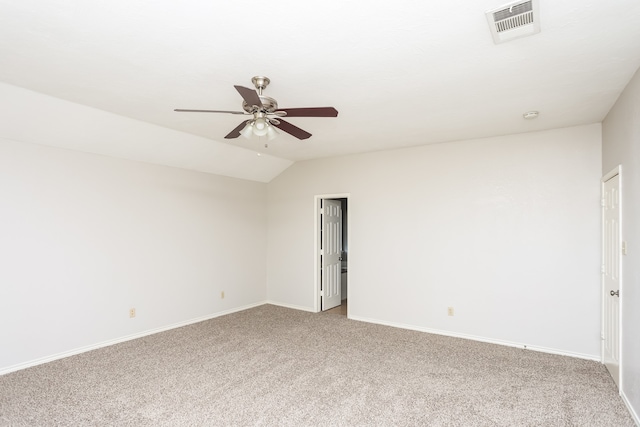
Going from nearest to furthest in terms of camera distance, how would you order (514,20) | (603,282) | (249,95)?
(514,20) < (249,95) < (603,282)

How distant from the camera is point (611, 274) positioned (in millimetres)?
3490

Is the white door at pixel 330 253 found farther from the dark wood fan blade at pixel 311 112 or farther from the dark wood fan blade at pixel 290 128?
the dark wood fan blade at pixel 311 112

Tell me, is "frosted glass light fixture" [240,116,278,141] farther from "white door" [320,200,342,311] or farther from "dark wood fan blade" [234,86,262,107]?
"white door" [320,200,342,311]

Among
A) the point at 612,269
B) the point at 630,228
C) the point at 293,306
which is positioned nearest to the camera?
the point at 630,228

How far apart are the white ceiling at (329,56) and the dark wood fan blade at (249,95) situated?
12.4 inches

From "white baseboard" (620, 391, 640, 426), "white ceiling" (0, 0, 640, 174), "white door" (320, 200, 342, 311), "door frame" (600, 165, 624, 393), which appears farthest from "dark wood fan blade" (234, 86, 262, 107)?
"white door" (320, 200, 342, 311)

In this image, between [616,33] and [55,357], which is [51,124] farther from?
[616,33]

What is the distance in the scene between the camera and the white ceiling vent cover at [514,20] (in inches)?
74.3

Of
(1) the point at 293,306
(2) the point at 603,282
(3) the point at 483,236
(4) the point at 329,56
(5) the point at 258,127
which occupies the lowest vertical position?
(1) the point at 293,306

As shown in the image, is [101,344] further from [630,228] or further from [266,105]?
[630,228]

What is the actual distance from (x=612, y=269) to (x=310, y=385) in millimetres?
3114

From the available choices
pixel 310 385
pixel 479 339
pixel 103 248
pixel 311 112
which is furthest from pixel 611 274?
pixel 103 248

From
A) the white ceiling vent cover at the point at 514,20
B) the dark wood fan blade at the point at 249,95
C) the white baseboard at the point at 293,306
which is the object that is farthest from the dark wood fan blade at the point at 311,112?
the white baseboard at the point at 293,306

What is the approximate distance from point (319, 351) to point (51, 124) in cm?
371
